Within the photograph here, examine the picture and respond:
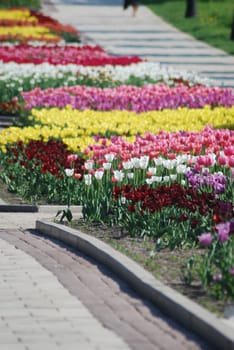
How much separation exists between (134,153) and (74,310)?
241 inches

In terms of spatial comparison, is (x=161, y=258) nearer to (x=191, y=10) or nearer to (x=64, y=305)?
(x=64, y=305)

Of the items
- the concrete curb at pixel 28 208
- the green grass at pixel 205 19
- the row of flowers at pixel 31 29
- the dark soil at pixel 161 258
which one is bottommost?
the green grass at pixel 205 19

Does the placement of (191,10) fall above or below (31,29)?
below

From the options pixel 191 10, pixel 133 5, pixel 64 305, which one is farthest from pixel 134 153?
pixel 133 5

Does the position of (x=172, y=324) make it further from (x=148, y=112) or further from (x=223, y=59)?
(x=223, y=59)

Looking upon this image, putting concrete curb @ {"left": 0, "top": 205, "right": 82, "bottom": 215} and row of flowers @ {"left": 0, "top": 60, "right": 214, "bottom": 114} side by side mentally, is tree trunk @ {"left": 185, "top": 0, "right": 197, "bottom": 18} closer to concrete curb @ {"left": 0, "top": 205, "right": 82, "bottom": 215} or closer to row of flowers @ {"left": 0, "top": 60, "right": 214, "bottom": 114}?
row of flowers @ {"left": 0, "top": 60, "right": 214, "bottom": 114}

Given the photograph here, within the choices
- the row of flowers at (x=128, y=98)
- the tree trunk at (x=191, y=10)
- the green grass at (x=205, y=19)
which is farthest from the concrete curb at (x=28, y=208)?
the tree trunk at (x=191, y=10)

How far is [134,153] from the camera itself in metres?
15.1

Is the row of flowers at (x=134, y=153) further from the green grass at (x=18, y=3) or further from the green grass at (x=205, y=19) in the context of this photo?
the green grass at (x=18, y=3)

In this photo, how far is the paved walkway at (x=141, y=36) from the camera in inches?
1554

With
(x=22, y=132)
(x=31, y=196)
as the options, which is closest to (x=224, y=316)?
(x=31, y=196)

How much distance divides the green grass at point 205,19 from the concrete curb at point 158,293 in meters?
33.3

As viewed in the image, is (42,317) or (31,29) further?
(31,29)

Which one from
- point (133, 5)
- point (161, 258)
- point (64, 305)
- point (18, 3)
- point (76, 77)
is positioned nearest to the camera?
point (64, 305)
